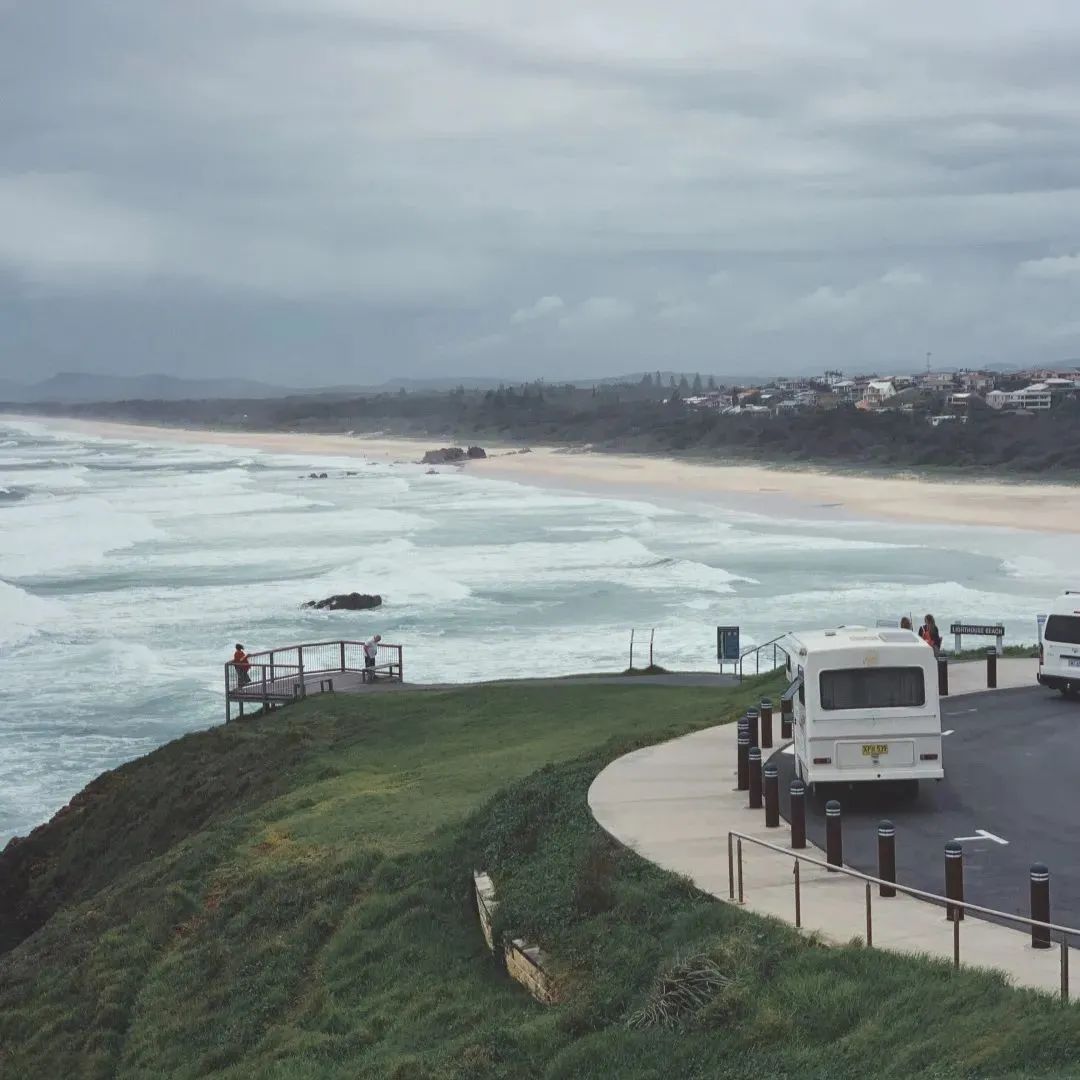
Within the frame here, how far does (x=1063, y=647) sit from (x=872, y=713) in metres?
7.19

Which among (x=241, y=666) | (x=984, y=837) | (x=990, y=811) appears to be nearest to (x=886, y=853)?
(x=984, y=837)

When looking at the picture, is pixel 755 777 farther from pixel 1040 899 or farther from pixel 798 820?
pixel 1040 899

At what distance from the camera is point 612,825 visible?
47.9 feet

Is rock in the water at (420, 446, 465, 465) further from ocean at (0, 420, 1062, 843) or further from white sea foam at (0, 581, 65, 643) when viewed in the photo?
white sea foam at (0, 581, 65, 643)

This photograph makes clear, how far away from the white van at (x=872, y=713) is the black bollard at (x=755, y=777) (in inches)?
23.7

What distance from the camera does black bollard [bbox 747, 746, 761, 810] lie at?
1573 cm

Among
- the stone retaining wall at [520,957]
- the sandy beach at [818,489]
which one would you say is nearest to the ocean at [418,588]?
the sandy beach at [818,489]

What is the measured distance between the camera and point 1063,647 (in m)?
21.4

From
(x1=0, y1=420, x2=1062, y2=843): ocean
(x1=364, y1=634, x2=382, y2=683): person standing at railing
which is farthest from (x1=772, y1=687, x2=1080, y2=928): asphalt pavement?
(x1=0, y1=420, x2=1062, y2=843): ocean

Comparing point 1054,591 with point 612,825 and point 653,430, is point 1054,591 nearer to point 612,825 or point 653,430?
point 612,825

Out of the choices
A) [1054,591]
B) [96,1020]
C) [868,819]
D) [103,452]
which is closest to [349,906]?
[96,1020]

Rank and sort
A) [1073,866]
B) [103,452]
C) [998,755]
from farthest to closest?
[103,452]
[998,755]
[1073,866]

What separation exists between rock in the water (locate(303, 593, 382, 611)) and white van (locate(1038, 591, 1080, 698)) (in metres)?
29.7

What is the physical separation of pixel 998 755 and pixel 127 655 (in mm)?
28401
